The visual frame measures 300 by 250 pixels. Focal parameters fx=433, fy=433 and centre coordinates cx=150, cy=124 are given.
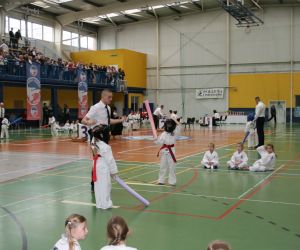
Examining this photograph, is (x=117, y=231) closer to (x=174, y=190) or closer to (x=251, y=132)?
(x=174, y=190)

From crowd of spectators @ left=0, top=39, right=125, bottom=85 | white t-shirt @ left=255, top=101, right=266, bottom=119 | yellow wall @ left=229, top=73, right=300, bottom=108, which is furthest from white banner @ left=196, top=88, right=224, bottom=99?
white t-shirt @ left=255, top=101, right=266, bottom=119

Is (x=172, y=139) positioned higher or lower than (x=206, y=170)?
higher

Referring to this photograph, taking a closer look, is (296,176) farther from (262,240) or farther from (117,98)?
(117,98)

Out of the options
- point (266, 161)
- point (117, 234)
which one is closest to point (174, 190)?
point (266, 161)

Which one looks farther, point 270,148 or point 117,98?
point 117,98

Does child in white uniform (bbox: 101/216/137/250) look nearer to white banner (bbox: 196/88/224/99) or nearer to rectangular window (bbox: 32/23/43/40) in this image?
rectangular window (bbox: 32/23/43/40)

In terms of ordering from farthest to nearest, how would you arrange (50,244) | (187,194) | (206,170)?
(206,170) < (187,194) < (50,244)

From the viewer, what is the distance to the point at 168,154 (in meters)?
10.5

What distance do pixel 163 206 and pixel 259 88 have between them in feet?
132

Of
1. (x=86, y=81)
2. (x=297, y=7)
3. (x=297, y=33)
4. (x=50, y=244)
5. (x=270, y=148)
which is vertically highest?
(x=297, y=7)

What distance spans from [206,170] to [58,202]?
5.59 meters

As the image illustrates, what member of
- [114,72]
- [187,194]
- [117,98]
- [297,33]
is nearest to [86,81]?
[114,72]

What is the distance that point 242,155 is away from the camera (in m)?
13.3

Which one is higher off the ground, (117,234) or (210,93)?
(210,93)
